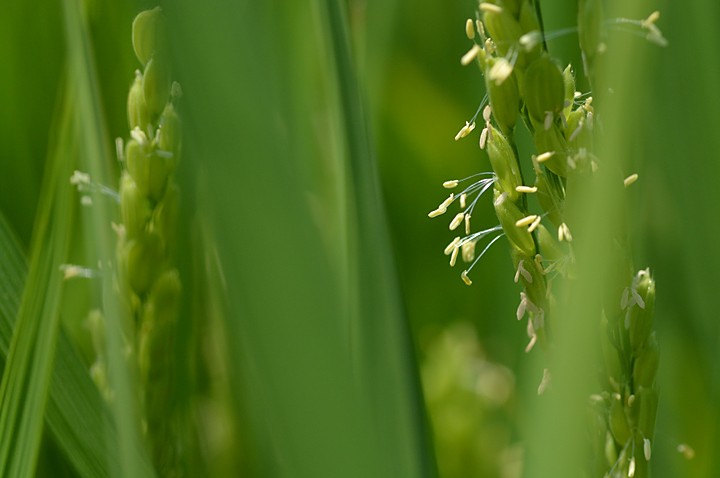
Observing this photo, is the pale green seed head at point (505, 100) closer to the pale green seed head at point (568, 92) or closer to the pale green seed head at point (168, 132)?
the pale green seed head at point (568, 92)

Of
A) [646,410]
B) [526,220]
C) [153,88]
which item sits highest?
[153,88]

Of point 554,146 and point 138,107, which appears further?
point 138,107

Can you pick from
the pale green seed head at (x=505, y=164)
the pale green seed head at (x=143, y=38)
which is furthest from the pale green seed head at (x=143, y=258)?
the pale green seed head at (x=505, y=164)

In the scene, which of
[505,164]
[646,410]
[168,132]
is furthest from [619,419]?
[168,132]

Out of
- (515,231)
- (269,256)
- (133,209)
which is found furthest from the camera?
(133,209)

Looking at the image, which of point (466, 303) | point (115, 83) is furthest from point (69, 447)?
point (466, 303)

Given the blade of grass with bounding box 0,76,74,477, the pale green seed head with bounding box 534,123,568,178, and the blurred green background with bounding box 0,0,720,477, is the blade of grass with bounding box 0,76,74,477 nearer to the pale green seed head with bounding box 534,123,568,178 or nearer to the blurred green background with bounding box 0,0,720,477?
the blurred green background with bounding box 0,0,720,477

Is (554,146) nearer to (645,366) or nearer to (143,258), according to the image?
(645,366)

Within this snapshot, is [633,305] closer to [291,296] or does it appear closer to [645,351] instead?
[645,351]
